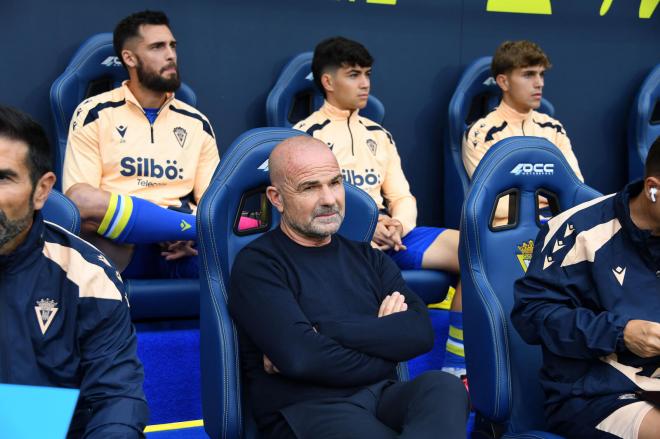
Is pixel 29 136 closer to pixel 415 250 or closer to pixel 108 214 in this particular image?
pixel 108 214

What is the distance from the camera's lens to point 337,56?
364cm

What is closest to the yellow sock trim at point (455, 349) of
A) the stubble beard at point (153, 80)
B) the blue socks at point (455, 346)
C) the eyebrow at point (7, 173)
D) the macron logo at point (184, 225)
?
the blue socks at point (455, 346)

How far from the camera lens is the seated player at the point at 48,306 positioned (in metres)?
1.63

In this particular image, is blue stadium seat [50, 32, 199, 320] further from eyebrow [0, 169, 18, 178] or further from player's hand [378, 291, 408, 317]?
eyebrow [0, 169, 18, 178]

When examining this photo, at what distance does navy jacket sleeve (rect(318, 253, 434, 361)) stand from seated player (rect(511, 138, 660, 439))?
233 mm

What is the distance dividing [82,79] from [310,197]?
153cm

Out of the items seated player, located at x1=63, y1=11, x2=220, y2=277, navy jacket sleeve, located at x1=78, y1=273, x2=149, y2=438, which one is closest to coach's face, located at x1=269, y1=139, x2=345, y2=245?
navy jacket sleeve, located at x1=78, y1=273, x2=149, y2=438

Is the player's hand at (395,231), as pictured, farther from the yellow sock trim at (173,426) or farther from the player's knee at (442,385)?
the player's knee at (442,385)

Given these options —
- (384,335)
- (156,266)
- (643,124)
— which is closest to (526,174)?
(384,335)

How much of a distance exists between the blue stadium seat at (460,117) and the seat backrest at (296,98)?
0.37 metres

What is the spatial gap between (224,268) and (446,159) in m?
2.22

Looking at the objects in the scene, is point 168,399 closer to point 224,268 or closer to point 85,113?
point 224,268

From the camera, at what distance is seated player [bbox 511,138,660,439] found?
1.95m

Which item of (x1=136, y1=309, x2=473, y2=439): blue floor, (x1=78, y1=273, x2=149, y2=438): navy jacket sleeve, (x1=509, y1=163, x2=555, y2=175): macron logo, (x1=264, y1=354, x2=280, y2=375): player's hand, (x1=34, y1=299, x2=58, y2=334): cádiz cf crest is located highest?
(x1=509, y1=163, x2=555, y2=175): macron logo
